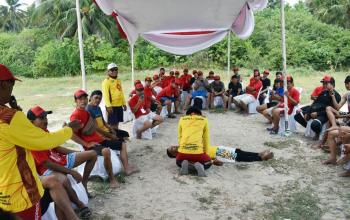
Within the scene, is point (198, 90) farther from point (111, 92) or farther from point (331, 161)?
point (331, 161)

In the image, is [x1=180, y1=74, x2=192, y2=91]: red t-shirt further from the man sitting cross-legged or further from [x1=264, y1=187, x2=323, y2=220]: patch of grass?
the man sitting cross-legged

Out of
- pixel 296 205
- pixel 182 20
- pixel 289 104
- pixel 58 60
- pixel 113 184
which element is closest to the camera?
pixel 296 205

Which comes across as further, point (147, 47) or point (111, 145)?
point (147, 47)

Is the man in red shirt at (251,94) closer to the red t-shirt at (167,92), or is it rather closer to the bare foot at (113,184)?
the red t-shirt at (167,92)

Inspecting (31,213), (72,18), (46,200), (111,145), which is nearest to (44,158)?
(46,200)

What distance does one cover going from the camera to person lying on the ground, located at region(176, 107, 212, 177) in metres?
5.07

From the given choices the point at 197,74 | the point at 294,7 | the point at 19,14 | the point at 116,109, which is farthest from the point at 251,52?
the point at 19,14

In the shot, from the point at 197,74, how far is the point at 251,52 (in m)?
A: 12.4

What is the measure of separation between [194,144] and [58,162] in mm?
Result: 1921

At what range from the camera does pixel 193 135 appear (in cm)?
506

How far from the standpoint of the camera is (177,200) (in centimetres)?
448

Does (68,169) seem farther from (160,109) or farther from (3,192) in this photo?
(160,109)

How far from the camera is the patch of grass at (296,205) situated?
13.4ft

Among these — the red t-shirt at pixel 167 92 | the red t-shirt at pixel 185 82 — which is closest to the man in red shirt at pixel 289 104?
the red t-shirt at pixel 167 92
